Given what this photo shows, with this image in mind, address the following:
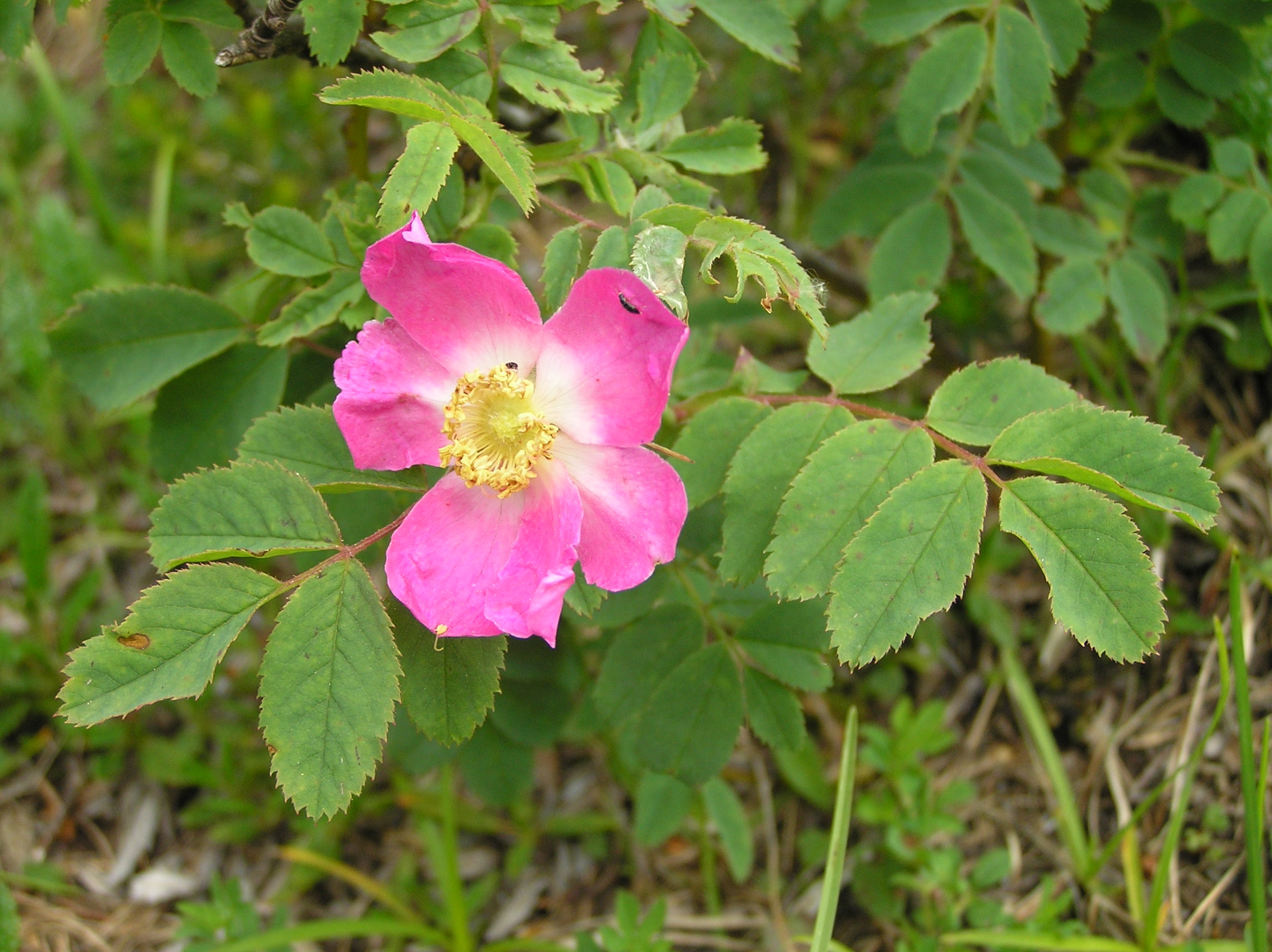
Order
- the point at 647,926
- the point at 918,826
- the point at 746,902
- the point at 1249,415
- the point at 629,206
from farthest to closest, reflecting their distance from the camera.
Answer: the point at 1249,415 < the point at 746,902 < the point at 918,826 < the point at 647,926 < the point at 629,206

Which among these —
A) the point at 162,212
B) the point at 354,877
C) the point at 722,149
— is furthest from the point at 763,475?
the point at 162,212

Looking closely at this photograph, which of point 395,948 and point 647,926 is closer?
point 647,926

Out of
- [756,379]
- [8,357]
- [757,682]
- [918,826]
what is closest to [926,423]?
[756,379]

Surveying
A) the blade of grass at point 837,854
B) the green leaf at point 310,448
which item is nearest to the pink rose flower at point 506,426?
the green leaf at point 310,448

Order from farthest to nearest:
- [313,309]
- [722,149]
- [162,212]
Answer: [162,212]
[722,149]
[313,309]

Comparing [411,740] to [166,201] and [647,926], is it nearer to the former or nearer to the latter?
[647,926]

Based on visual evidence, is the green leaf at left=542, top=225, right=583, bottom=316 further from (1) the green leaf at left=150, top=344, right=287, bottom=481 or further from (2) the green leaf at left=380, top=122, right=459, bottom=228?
(1) the green leaf at left=150, top=344, right=287, bottom=481

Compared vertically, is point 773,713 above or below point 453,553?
below

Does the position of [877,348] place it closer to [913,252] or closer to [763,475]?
[763,475]
